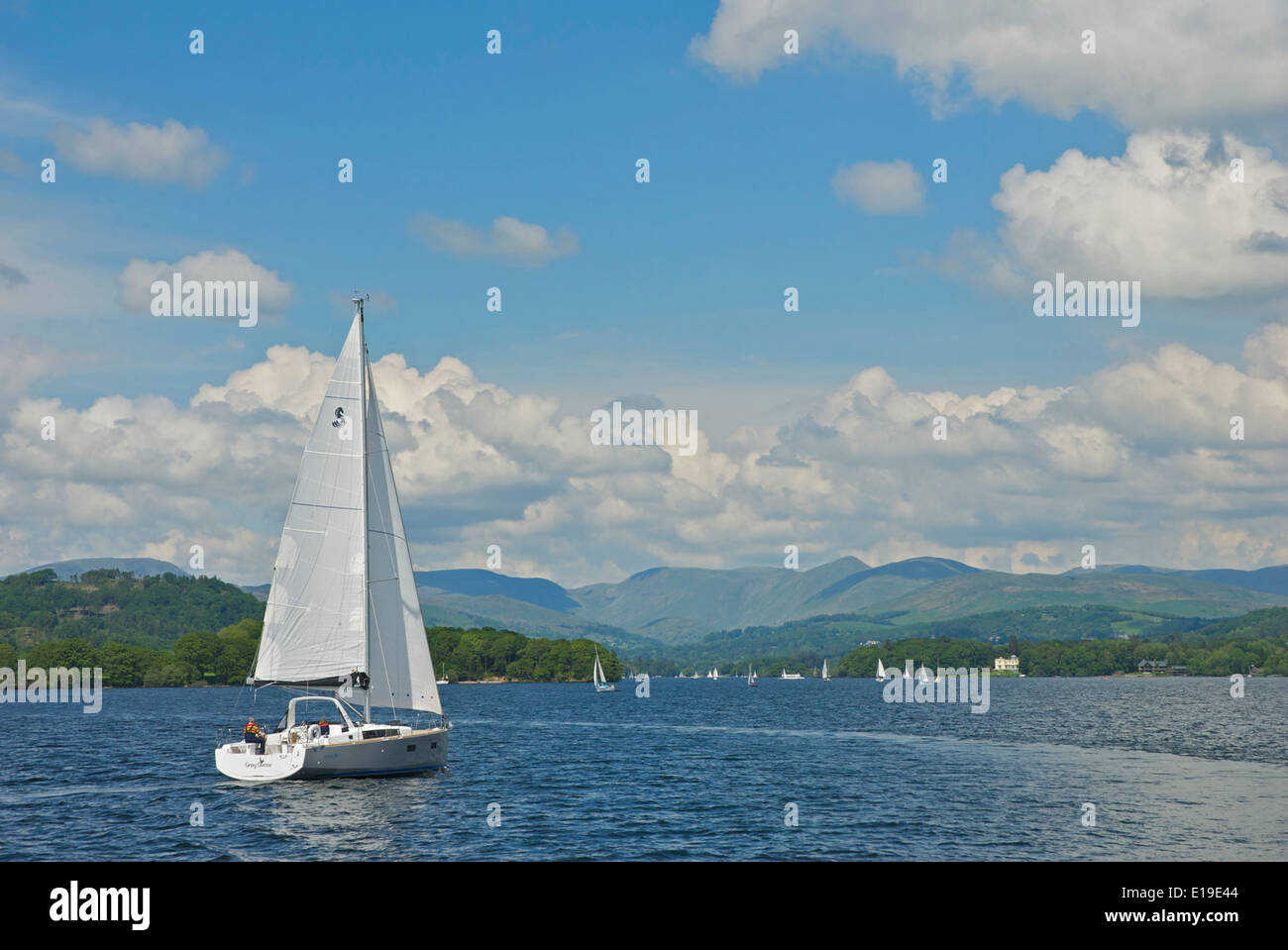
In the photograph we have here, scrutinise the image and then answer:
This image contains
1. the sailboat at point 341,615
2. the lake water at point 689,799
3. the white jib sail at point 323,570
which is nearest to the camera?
the lake water at point 689,799

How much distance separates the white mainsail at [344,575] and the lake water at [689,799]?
22.9 feet

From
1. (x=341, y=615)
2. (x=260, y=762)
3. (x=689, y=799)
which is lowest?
(x=689, y=799)

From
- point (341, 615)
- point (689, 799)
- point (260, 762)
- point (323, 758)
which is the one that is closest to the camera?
point (323, 758)

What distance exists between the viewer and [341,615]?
70.4m

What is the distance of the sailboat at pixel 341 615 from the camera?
226 feet

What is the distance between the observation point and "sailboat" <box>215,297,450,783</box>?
68938 mm

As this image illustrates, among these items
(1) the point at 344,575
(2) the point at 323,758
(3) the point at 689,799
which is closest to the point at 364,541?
(1) the point at 344,575

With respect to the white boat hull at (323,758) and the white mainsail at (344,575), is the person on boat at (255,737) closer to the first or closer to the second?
the white boat hull at (323,758)

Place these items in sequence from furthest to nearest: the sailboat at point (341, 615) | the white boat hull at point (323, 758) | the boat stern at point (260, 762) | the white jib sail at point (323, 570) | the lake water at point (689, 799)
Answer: the white jib sail at point (323, 570)
the sailboat at point (341, 615)
the boat stern at point (260, 762)
the white boat hull at point (323, 758)
the lake water at point (689, 799)

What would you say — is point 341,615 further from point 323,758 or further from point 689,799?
point 689,799

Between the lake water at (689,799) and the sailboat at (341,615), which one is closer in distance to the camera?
the lake water at (689,799)

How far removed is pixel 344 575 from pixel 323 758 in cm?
1129

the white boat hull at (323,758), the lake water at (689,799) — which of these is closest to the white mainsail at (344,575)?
the white boat hull at (323,758)
